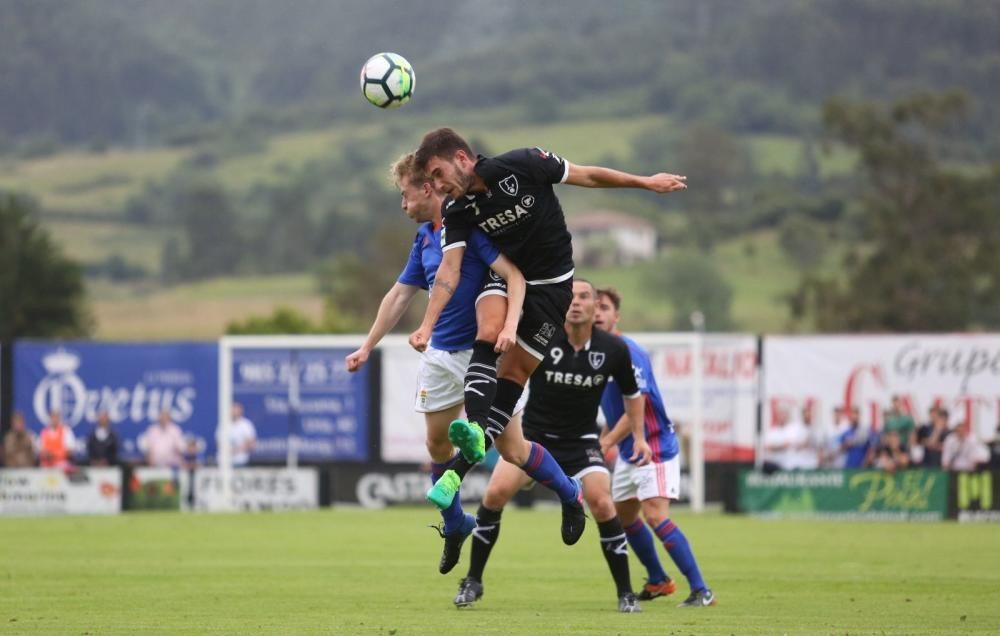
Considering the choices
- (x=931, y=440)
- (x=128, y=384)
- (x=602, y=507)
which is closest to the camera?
(x=602, y=507)

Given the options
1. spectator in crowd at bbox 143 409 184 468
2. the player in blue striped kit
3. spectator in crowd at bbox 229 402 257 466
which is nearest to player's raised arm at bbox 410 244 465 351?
the player in blue striped kit

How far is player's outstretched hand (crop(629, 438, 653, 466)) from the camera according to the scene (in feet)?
41.8

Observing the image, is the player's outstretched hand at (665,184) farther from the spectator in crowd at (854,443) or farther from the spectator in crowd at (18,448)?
the spectator in crowd at (18,448)

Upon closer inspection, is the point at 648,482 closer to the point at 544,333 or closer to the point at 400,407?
the point at 544,333

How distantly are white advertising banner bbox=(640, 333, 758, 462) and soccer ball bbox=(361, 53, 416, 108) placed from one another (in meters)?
21.0

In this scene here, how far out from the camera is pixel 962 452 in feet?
94.4

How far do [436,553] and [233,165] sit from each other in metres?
179

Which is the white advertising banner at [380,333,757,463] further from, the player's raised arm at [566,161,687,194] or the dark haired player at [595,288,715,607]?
the player's raised arm at [566,161,687,194]

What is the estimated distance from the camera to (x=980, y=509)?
27.7m

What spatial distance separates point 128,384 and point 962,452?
17279 millimetres

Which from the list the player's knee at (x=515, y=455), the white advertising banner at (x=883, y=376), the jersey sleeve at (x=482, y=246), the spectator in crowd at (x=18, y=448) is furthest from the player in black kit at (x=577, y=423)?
the spectator in crowd at (x=18, y=448)

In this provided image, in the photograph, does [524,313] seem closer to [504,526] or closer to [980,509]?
[504,526]

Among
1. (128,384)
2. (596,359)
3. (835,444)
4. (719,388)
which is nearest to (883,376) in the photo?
(835,444)

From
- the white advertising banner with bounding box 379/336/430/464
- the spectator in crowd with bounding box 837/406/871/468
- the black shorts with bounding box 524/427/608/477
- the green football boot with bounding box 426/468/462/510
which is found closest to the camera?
the green football boot with bounding box 426/468/462/510
